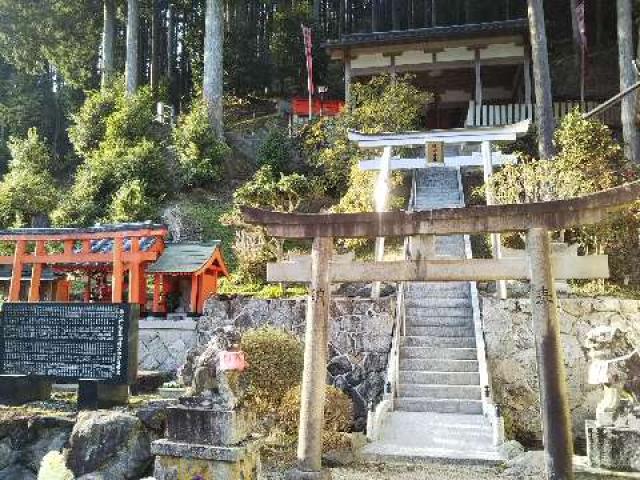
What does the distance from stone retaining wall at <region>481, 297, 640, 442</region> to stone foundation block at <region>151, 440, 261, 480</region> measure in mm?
6825

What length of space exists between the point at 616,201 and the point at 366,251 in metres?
11.4

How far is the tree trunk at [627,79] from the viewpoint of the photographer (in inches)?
718

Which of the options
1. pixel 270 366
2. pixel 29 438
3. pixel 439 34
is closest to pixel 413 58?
pixel 439 34

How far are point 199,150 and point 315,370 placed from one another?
748 inches

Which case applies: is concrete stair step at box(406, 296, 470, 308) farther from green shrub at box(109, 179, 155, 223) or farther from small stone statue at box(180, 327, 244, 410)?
green shrub at box(109, 179, 155, 223)

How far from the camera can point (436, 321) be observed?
1397cm

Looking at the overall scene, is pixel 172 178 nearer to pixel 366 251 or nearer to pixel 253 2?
pixel 366 251

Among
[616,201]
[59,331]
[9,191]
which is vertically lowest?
[59,331]

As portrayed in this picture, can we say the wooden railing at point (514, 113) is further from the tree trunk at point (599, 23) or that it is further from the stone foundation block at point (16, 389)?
the stone foundation block at point (16, 389)

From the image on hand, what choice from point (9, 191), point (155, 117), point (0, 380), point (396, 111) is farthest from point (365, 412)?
point (155, 117)

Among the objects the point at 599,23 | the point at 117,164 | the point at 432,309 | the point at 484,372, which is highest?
the point at 599,23

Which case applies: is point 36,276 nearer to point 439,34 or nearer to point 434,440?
point 434,440

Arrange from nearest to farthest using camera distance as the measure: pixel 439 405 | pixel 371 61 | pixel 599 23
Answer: pixel 439 405
pixel 371 61
pixel 599 23

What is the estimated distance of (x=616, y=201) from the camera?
23.4 feet
